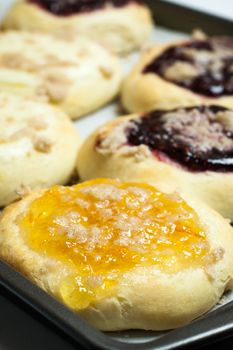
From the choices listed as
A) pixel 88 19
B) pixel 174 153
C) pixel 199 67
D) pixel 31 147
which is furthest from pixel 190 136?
pixel 88 19

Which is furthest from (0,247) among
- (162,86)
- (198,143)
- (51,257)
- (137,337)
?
(162,86)

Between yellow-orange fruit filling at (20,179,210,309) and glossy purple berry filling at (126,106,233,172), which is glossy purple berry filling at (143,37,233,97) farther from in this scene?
yellow-orange fruit filling at (20,179,210,309)

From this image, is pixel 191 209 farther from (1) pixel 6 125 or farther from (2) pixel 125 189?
(1) pixel 6 125

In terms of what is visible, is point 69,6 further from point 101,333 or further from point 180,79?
point 101,333

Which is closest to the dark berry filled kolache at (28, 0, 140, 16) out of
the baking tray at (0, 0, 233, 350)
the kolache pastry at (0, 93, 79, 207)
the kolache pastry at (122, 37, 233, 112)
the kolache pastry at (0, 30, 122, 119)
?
the kolache pastry at (0, 30, 122, 119)

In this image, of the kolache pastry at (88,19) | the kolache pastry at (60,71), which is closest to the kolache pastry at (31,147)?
the kolache pastry at (60,71)

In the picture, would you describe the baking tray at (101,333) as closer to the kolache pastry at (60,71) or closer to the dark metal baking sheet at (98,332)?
the dark metal baking sheet at (98,332)
